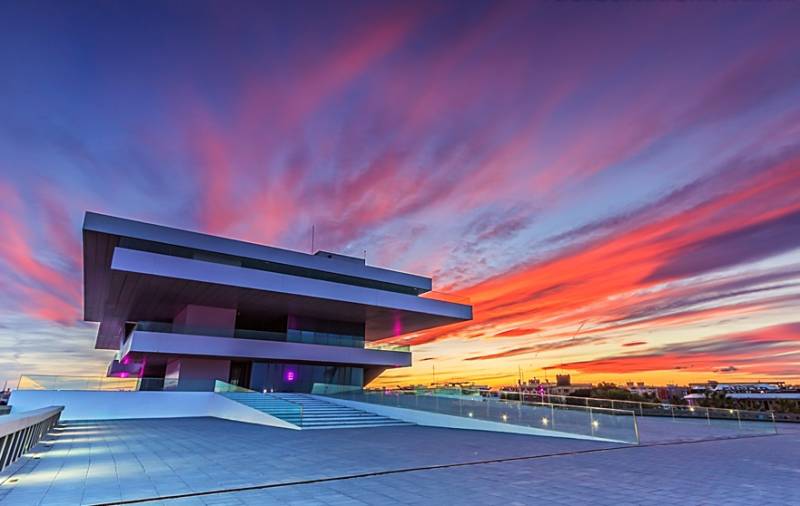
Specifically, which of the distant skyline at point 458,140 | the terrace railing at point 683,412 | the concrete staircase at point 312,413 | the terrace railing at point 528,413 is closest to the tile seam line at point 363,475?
the terrace railing at point 528,413

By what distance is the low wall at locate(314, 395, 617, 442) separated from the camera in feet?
44.2

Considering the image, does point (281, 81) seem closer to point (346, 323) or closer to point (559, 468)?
point (559, 468)

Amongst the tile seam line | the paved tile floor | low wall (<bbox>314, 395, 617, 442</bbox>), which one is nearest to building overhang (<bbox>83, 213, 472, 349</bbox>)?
low wall (<bbox>314, 395, 617, 442</bbox>)

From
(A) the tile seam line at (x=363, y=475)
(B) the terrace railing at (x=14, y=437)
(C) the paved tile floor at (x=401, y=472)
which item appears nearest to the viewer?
(A) the tile seam line at (x=363, y=475)

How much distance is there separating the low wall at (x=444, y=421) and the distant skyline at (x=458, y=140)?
8.65 meters

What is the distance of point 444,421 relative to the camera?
16.3 metres

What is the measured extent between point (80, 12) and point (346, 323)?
2510 centimetres

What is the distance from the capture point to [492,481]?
6.33m

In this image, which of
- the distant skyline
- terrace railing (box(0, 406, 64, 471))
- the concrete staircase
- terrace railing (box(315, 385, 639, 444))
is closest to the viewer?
terrace railing (box(0, 406, 64, 471))

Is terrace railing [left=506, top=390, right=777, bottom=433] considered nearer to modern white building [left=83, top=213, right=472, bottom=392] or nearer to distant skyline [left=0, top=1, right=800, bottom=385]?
distant skyline [left=0, top=1, right=800, bottom=385]

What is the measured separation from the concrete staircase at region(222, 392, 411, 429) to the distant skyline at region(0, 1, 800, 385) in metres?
8.81

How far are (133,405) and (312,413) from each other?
34.5 feet

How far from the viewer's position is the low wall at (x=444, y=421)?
44.2ft

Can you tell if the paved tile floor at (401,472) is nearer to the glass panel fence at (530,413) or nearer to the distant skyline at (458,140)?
the glass panel fence at (530,413)
